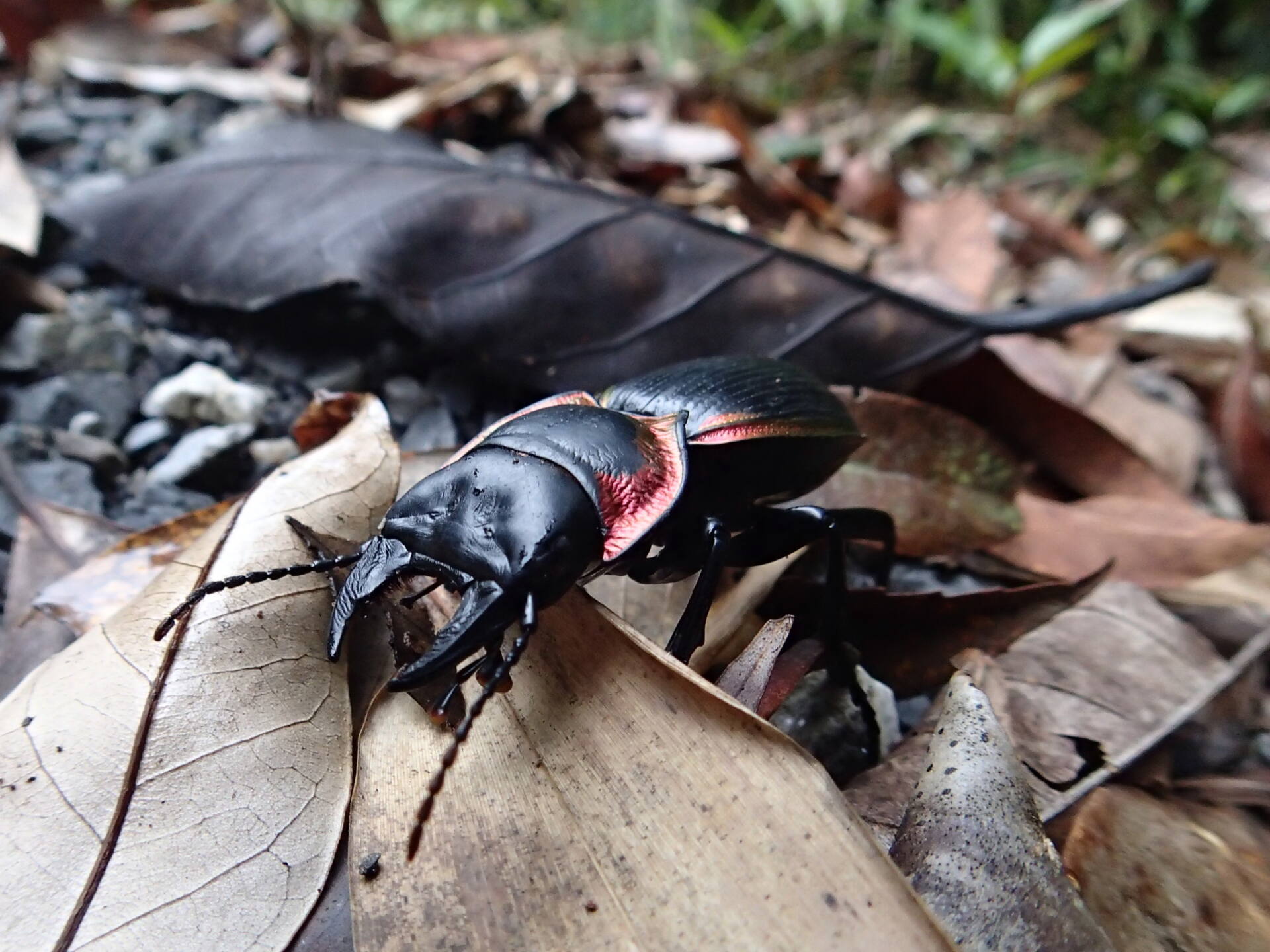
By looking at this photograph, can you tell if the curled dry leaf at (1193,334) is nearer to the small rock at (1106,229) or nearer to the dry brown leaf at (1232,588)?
the dry brown leaf at (1232,588)

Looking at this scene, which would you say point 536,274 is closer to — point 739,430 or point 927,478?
point 739,430

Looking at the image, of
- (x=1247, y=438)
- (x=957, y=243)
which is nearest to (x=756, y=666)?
(x=1247, y=438)

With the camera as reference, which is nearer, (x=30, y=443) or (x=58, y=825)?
(x=58, y=825)

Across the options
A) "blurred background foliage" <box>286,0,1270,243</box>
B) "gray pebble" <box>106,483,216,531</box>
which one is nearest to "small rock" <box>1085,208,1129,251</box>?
"blurred background foliage" <box>286,0,1270,243</box>

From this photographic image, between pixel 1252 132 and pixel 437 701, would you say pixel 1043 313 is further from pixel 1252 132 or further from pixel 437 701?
pixel 1252 132

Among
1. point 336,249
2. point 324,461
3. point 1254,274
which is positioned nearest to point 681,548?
point 324,461

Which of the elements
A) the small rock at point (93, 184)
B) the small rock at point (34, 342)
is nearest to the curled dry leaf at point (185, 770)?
the small rock at point (34, 342)
